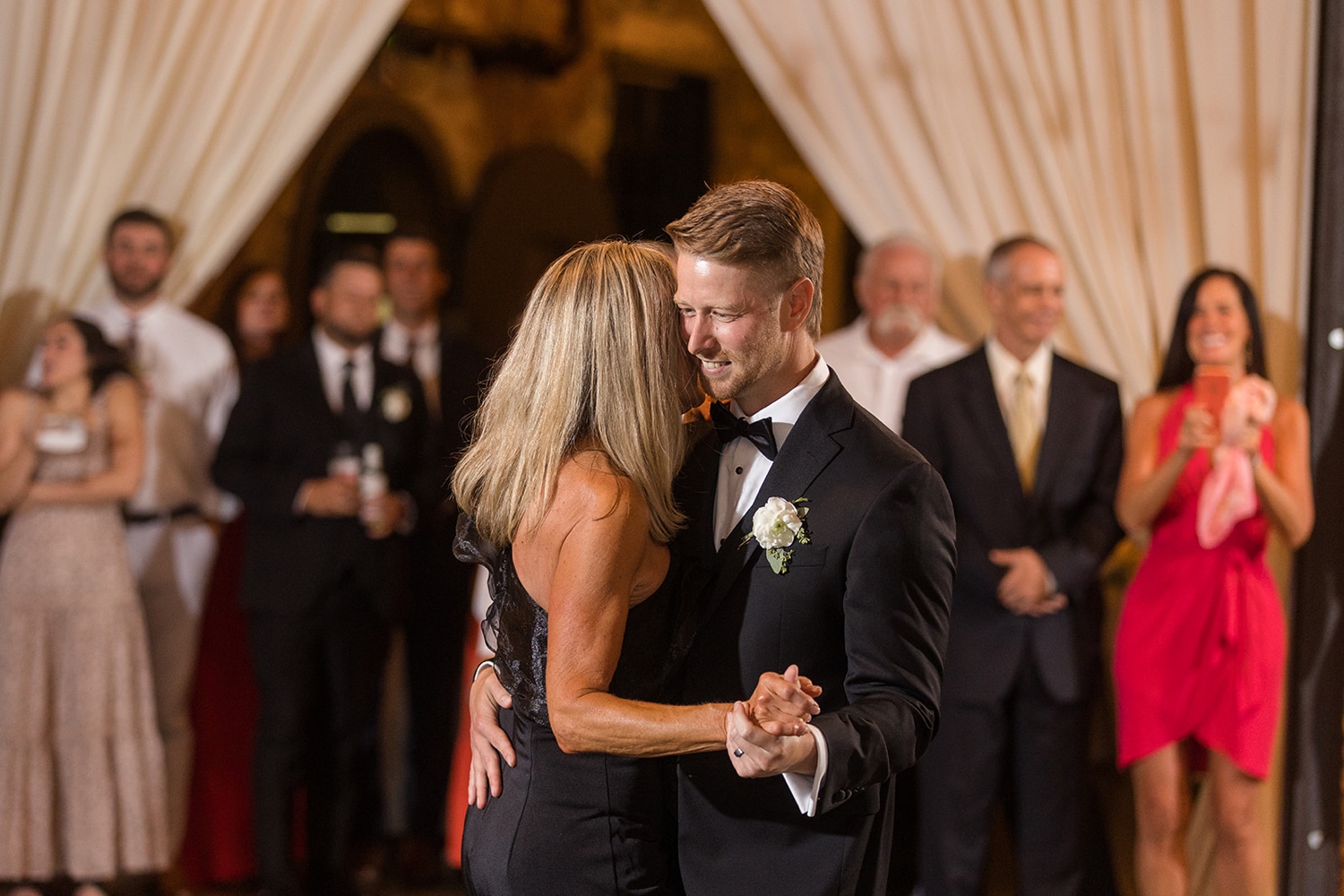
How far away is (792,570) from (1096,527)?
2044 millimetres

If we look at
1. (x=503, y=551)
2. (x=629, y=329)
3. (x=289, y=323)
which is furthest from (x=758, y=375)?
(x=289, y=323)

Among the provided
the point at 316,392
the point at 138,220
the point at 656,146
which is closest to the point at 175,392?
the point at 316,392

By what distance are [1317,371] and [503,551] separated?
288cm

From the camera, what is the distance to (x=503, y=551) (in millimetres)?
→ 2119

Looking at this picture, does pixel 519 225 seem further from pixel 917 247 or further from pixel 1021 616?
pixel 1021 616

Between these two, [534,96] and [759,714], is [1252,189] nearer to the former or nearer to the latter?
[759,714]

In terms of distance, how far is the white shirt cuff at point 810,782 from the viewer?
180 cm

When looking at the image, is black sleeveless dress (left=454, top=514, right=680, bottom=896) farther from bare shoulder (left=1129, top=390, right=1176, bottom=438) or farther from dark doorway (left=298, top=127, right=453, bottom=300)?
dark doorway (left=298, top=127, right=453, bottom=300)

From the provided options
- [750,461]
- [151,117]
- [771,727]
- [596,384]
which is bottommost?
[771,727]

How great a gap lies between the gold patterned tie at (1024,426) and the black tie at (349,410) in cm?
206

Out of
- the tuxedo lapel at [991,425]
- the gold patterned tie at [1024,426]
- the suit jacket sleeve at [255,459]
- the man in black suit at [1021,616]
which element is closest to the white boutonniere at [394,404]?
the suit jacket sleeve at [255,459]

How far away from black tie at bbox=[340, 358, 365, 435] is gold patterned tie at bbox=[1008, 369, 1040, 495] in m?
2.06

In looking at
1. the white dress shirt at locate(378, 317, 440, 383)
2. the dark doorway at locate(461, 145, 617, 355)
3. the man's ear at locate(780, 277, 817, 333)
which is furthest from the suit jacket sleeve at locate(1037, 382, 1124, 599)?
the dark doorway at locate(461, 145, 617, 355)

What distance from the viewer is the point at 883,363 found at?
4.44 metres
